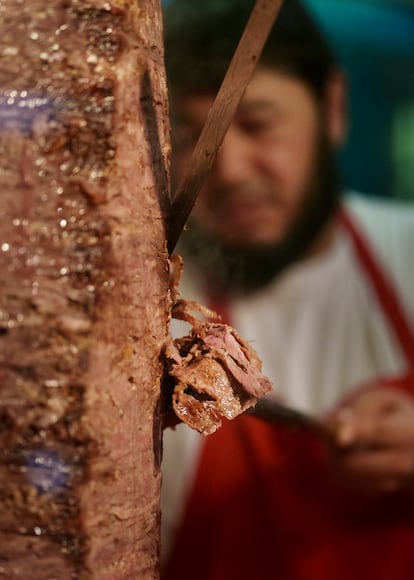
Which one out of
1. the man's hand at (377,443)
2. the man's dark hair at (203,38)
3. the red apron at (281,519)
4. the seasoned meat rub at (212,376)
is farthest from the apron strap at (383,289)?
the seasoned meat rub at (212,376)

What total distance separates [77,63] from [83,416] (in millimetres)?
282

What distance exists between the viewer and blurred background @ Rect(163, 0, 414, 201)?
10.2 ft

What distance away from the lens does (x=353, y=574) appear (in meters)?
2.00

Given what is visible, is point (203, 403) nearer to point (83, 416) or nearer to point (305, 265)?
point (83, 416)

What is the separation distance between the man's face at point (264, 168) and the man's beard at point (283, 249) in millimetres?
22

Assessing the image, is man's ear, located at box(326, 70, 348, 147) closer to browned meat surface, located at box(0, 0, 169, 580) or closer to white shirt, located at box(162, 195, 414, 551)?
white shirt, located at box(162, 195, 414, 551)

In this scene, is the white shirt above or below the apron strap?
below

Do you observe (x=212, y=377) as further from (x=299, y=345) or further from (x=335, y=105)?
(x=335, y=105)

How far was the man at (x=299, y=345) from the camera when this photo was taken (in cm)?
184

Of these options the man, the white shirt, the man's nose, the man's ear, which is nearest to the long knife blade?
the man

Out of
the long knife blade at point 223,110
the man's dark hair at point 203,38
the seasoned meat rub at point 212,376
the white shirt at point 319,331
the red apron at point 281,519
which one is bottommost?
the red apron at point 281,519

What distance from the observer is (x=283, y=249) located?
2.34 metres

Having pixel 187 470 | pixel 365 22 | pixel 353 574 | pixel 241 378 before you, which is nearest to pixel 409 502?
pixel 353 574

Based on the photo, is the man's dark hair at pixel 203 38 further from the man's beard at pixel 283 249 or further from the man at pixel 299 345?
the man's beard at pixel 283 249
